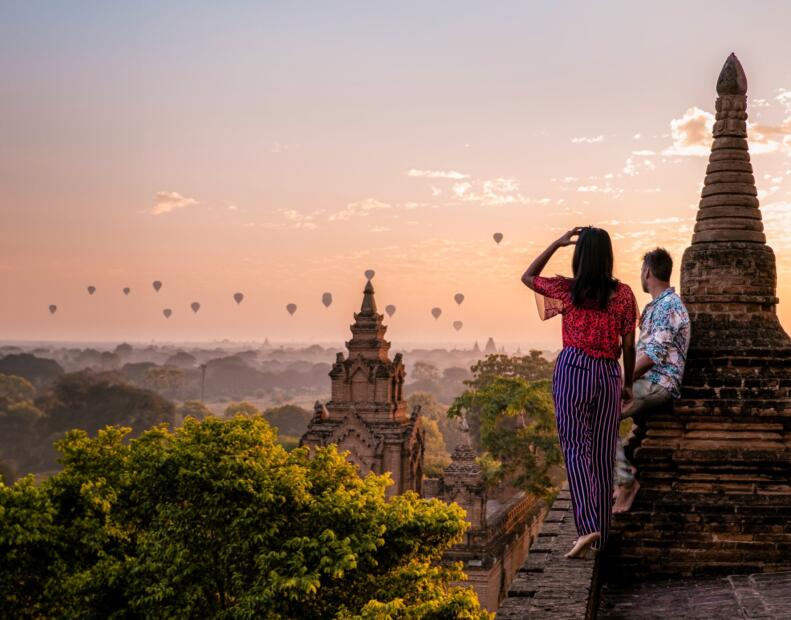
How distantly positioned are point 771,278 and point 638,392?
2435mm

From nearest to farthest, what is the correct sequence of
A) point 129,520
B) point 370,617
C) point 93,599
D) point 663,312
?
point 663,312 < point 370,617 < point 93,599 < point 129,520

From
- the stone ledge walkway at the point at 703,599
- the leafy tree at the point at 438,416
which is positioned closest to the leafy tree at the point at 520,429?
the stone ledge walkway at the point at 703,599

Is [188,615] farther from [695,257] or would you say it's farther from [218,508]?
[695,257]

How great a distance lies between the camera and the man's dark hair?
7.90m

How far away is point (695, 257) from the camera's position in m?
9.59

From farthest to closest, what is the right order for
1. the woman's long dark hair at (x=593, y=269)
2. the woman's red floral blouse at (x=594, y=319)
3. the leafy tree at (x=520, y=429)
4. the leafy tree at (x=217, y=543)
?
1. the leafy tree at (x=520, y=429)
2. the leafy tree at (x=217, y=543)
3. the woman's red floral blouse at (x=594, y=319)
4. the woman's long dark hair at (x=593, y=269)

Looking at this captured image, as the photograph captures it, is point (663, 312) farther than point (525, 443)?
No

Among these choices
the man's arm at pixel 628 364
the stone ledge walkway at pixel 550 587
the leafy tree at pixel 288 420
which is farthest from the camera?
the leafy tree at pixel 288 420

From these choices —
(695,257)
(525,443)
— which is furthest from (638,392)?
(525,443)

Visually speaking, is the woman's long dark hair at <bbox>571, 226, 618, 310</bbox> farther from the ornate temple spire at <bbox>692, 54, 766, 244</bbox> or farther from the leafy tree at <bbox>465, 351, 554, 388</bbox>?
the leafy tree at <bbox>465, 351, 554, 388</bbox>

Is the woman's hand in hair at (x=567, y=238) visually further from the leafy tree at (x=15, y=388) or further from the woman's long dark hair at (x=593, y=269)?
the leafy tree at (x=15, y=388)

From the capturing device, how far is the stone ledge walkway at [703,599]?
7.27m

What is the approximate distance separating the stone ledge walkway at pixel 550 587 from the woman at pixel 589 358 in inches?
11.1

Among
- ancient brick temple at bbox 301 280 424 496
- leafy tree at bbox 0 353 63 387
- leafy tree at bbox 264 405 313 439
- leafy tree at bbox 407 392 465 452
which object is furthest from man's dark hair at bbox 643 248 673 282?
leafy tree at bbox 0 353 63 387
